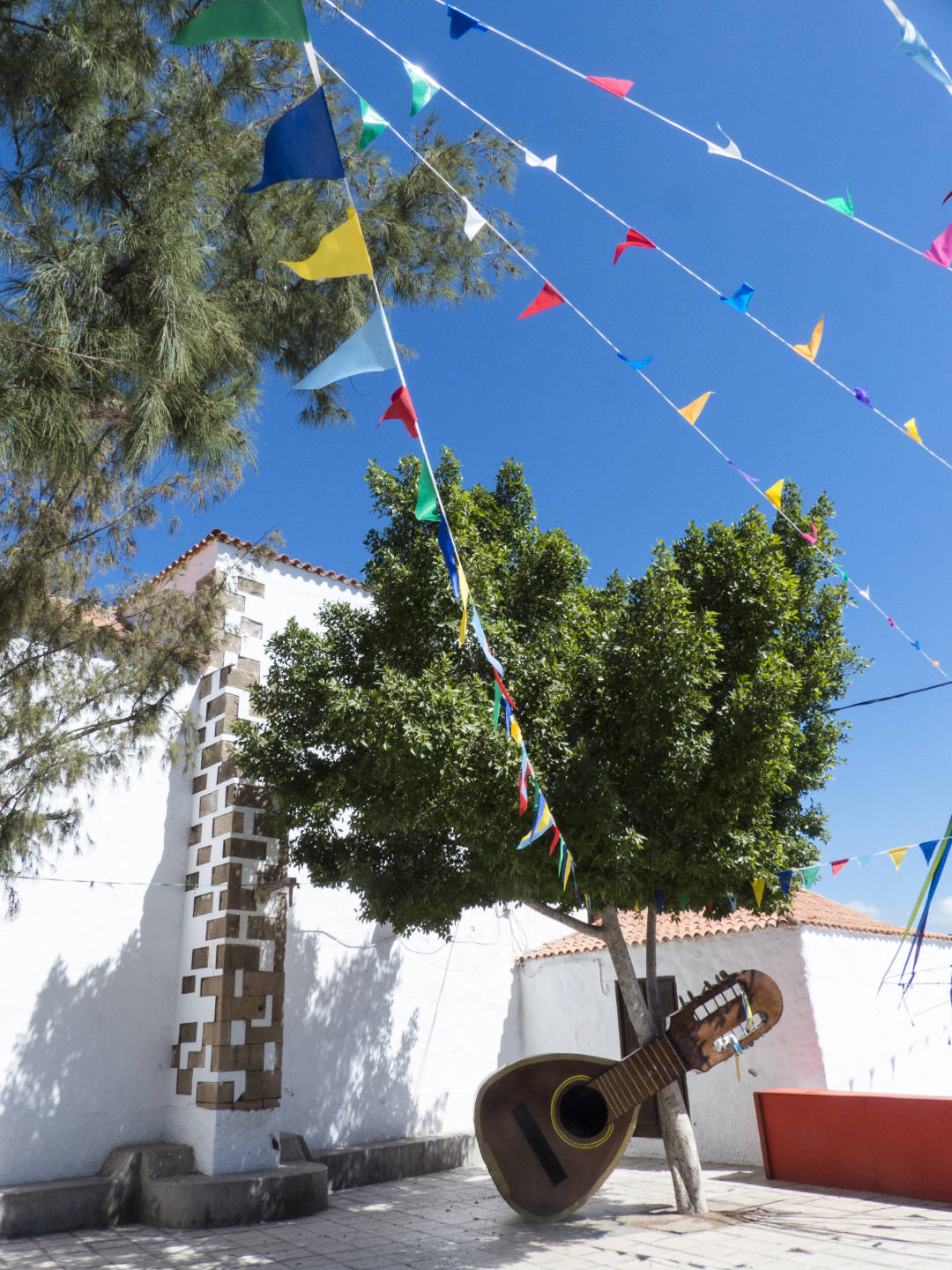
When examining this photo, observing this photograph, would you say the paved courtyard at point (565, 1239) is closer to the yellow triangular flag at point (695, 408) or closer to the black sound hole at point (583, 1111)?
the black sound hole at point (583, 1111)

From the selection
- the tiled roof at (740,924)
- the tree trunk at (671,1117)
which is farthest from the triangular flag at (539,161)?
the tiled roof at (740,924)

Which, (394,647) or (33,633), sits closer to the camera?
(33,633)

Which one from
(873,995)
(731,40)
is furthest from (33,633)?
(873,995)

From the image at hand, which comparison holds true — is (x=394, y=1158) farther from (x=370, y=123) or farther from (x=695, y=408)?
(x=370, y=123)

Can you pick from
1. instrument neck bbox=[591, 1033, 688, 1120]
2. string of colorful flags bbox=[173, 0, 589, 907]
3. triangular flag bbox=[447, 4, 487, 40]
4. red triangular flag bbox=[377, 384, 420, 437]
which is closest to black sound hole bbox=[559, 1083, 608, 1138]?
instrument neck bbox=[591, 1033, 688, 1120]

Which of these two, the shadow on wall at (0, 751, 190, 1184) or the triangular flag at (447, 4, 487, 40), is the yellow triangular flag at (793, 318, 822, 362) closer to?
the triangular flag at (447, 4, 487, 40)

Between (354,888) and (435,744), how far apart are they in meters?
2.04

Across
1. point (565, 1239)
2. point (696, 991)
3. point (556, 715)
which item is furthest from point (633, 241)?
point (696, 991)

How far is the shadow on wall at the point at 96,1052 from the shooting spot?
6.79m

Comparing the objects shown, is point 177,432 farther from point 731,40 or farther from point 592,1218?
point 592,1218

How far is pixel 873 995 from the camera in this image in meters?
8.52

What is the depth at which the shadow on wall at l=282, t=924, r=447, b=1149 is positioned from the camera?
26.8 feet

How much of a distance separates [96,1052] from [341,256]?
6.96m

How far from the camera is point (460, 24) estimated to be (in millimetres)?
2988
